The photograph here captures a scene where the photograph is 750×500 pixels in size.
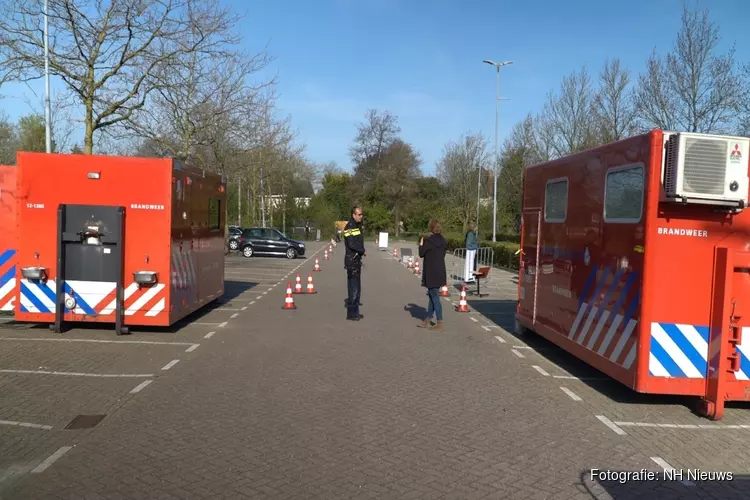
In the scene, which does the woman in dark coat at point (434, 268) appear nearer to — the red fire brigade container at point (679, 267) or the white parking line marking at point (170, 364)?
the red fire brigade container at point (679, 267)

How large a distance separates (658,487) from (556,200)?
16.7 ft

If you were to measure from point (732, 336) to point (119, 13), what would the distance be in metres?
14.5

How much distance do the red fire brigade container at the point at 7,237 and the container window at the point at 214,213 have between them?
339 centimetres

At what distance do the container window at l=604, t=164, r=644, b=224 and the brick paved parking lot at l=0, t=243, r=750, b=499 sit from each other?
2031 mm

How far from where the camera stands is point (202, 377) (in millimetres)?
7520

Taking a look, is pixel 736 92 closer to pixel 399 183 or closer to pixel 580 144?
pixel 580 144

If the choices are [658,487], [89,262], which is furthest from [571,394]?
[89,262]

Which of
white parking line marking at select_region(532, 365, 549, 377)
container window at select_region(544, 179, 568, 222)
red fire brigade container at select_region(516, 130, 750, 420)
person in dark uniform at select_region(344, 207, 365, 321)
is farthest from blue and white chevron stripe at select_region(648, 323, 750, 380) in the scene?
person in dark uniform at select_region(344, 207, 365, 321)

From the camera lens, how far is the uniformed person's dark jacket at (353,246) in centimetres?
1204

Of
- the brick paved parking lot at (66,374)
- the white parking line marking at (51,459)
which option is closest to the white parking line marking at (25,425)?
the brick paved parking lot at (66,374)

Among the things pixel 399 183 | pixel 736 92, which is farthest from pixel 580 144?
pixel 399 183

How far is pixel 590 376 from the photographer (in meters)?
8.25

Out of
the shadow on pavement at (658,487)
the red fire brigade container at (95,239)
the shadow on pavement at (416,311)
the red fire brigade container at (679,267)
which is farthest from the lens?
the shadow on pavement at (416,311)

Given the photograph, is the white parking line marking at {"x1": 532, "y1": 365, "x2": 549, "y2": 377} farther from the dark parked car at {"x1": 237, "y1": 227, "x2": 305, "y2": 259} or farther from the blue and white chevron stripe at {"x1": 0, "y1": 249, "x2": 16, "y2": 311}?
the dark parked car at {"x1": 237, "y1": 227, "x2": 305, "y2": 259}
